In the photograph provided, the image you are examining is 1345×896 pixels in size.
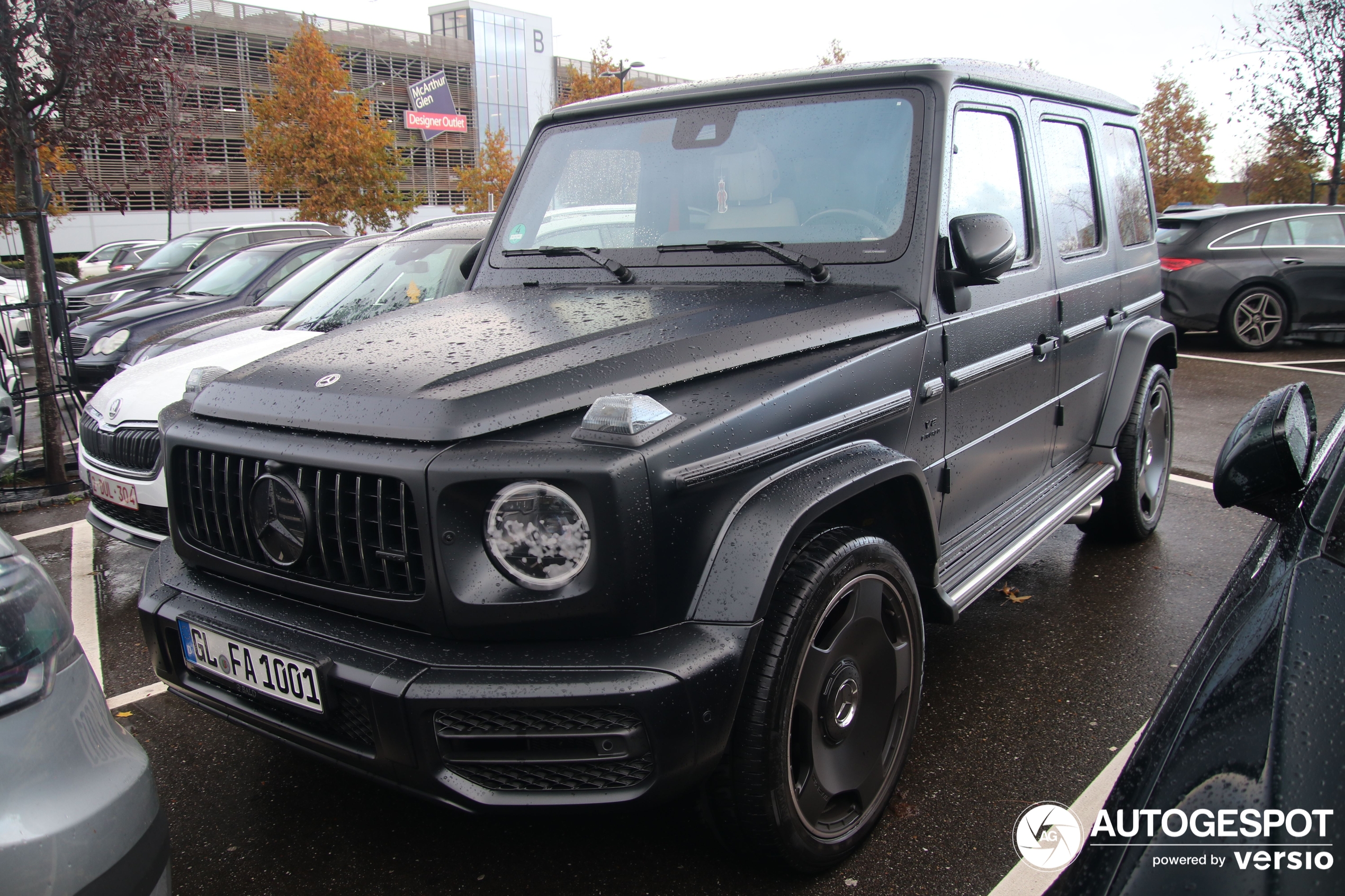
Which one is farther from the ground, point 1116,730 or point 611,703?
point 611,703

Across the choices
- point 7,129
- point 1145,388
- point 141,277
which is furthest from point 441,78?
point 1145,388

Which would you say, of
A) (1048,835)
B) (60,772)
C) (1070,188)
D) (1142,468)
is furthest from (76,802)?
(1142,468)

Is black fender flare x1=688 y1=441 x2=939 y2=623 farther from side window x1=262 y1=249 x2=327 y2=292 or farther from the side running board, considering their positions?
side window x1=262 y1=249 x2=327 y2=292

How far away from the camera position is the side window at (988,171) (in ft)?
9.53

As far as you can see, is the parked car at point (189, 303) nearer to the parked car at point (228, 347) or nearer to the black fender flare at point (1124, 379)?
the parked car at point (228, 347)

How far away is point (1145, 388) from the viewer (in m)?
4.41

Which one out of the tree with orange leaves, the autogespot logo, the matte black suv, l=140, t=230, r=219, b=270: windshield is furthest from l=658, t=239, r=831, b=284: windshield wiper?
the tree with orange leaves

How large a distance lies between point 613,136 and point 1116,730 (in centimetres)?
262

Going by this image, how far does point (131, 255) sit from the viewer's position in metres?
21.3

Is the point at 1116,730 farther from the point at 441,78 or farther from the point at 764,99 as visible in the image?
the point at 441,78

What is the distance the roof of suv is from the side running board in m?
1.54

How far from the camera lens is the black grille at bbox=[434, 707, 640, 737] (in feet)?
6.02

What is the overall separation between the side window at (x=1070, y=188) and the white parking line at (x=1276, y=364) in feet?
24.0

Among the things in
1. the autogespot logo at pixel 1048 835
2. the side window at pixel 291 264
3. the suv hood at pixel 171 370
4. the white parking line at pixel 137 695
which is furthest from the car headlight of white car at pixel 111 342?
the autogespot logo at pixel 1048 835
